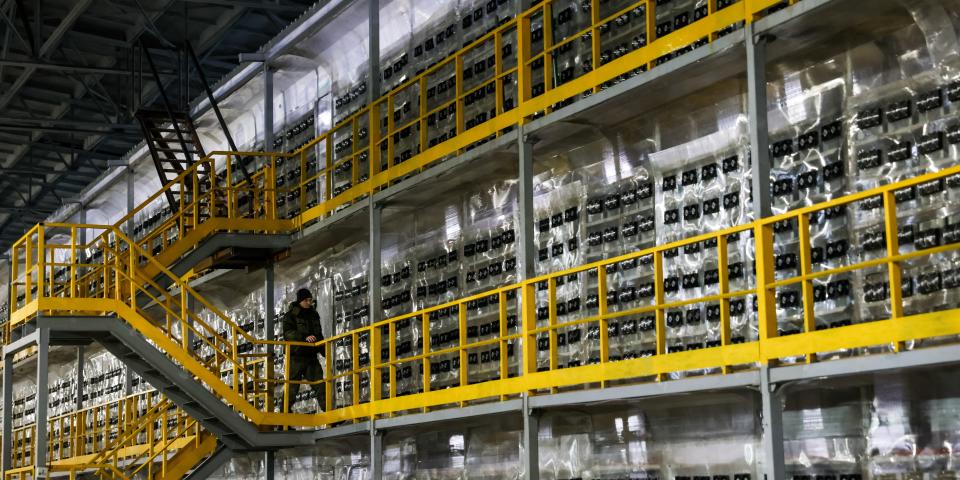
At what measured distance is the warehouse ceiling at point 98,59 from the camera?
23.6 metres

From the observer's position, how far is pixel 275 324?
874 inches

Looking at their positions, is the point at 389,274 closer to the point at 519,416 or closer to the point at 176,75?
the point at 519,416

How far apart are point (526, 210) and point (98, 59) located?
15.6 m

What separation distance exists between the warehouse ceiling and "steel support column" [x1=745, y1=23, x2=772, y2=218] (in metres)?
13.1

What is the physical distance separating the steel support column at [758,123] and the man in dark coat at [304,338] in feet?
28.0

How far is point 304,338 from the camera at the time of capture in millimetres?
18453

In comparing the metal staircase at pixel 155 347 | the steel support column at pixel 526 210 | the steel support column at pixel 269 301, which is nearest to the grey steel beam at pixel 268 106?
the steel support column at pixel 269 301

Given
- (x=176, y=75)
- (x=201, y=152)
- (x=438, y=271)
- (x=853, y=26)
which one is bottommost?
(x=438, y=271)

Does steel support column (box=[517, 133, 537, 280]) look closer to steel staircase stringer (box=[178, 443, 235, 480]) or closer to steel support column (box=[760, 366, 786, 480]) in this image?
steel support column (box=[760, 366, 786, 480])

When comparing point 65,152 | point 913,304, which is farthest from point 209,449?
point 65,152

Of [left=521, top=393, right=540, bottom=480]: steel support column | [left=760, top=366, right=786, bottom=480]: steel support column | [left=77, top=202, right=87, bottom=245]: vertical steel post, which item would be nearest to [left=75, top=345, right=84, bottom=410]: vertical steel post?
[left=77, top=202, right=87, bottom=245]: vertical steel post

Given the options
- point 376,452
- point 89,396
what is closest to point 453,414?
point 376,452

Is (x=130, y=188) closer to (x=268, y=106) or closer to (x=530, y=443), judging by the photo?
(x=268, y=106)

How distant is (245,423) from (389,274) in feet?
9.61
